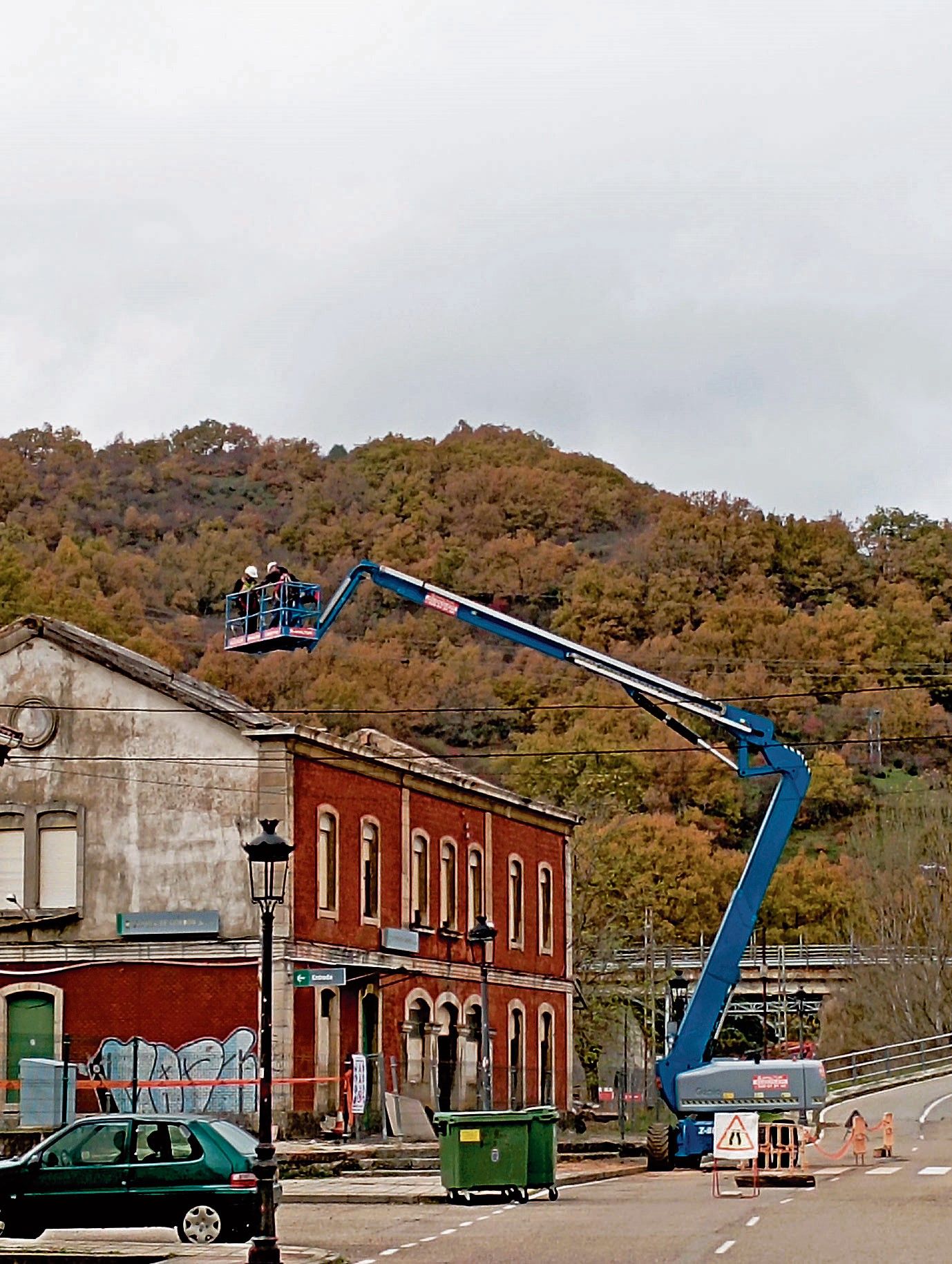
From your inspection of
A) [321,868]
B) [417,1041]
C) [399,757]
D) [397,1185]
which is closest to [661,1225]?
[397,1185]

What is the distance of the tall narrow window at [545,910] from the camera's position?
55938 mm

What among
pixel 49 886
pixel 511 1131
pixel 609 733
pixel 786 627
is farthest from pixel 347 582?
pixel 786 627

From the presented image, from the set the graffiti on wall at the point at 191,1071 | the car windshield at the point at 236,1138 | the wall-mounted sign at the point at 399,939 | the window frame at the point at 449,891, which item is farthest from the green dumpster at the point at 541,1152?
the window frame at the point at 449,891

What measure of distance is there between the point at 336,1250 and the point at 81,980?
21.9 metres

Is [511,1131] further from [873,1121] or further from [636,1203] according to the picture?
[873,1121]

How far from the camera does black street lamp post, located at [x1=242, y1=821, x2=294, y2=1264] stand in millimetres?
18859

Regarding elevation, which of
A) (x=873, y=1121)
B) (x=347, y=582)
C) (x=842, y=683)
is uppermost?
(x=842, y=683)

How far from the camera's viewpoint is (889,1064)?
71062mm

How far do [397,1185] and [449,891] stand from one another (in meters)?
18.5

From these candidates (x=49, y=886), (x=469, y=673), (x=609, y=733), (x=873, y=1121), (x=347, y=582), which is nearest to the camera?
(x=347, y=582)

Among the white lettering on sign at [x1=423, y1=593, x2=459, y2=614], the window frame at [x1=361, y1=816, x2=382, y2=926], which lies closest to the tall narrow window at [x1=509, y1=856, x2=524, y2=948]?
the window frame at [x1=361, y1=816, x2=382, y2=926]

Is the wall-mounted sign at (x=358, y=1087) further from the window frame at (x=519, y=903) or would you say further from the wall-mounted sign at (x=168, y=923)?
the window frame at (x=519, y=903)

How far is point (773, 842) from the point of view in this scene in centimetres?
3722

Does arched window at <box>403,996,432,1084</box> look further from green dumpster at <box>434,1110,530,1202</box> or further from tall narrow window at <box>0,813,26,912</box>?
green dumpster at <box>434,1110,530,1202</box>
